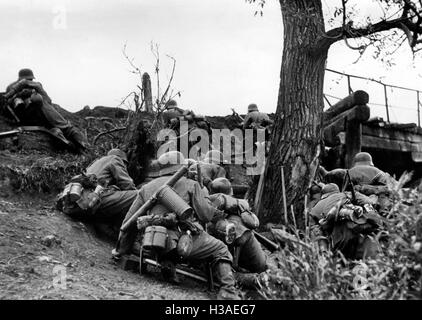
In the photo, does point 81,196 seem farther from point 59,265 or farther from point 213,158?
point 213,158

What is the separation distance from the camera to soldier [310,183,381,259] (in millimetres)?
9281

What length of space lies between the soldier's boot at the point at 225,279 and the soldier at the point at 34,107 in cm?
685

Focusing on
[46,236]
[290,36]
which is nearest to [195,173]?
[46,236]

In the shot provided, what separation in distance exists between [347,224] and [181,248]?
7.54ft

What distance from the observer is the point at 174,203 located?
902 cm

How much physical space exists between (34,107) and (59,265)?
22.0 feet

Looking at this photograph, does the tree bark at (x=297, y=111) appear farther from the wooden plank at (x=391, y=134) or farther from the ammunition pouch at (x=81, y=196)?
the wooden plank at (x=391, y=134)

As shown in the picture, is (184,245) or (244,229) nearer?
(184,245)

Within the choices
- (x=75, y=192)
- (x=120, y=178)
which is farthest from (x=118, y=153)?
(x=75, y=192)

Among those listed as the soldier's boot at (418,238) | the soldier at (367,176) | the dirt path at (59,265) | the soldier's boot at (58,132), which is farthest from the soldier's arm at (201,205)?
the soldier's boot at (58,132)

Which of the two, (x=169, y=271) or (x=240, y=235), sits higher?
(x=240, y=235)

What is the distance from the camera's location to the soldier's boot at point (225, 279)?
8750 mm

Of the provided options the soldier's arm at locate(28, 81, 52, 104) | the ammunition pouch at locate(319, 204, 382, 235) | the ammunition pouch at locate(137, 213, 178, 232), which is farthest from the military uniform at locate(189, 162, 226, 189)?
the soldier's arm at locate(28, 81, 52, 104)
